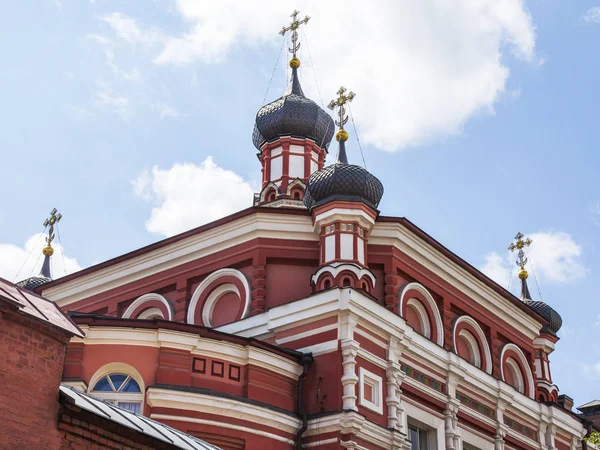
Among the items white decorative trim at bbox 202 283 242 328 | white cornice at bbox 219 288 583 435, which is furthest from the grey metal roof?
white decorative trim at bbox 202 283 242 328

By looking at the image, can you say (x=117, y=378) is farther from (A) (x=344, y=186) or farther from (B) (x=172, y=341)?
(A) (x=344, y=186)

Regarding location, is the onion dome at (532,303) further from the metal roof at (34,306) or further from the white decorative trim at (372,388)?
the metal roof at (34,306)

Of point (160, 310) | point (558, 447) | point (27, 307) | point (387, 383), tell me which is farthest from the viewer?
point (558, 447)

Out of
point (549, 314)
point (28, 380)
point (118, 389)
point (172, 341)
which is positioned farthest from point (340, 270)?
point (28, 380)

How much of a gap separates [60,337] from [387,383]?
383 inches

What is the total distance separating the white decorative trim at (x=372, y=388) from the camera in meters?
15.8

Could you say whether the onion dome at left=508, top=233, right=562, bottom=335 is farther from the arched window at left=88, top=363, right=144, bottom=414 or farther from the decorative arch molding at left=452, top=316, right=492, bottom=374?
the arched window at left=88, top=363, right=144, bottom=414

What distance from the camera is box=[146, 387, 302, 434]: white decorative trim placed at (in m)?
14.6

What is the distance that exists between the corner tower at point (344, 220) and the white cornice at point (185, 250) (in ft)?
1.68

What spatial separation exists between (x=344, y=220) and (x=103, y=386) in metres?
4.99

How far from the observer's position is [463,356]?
20078 mm

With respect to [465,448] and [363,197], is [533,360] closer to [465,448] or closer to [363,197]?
[465,448]

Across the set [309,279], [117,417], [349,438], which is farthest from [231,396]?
[117,417]

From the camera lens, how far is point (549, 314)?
23844 mm
